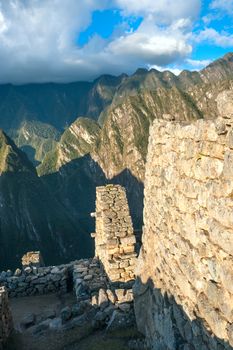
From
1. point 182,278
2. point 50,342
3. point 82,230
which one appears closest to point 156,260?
point 182,278

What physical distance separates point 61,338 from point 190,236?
6.92 meters

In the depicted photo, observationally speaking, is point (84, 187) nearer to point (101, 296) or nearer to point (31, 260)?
point (31, 260)

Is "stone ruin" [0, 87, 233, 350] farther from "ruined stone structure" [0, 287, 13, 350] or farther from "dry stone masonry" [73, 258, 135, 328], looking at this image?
"ruined stone structure" [0, 287, 13, 350]

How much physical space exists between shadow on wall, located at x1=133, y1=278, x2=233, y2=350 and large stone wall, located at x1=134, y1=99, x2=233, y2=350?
15 mm

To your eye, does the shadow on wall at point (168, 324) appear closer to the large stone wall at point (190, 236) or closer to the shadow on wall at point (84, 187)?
the large stone wall at point (190, 236)

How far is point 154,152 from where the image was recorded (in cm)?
949

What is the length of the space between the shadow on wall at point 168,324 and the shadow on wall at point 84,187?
91.6 m

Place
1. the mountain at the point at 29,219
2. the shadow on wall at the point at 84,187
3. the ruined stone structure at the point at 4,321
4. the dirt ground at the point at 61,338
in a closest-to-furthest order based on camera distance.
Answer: the dirt ground at the point at 61,338 < the ruined stone structure at the point at 4,321 < the mountain at the point at 29,219 < the shadow on wall at the point at 84,187

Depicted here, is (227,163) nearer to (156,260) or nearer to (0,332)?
(156,260)

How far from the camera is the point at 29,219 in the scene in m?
110

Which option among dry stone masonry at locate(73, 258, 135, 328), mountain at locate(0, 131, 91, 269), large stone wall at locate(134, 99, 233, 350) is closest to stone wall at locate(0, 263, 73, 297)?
dry stone masonry at locate(73, 258, 135, 328)

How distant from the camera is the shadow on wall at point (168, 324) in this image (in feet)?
20.3

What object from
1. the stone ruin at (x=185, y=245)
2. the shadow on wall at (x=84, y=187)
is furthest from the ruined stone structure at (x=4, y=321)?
the shadow on wall at (x=84, y=187)

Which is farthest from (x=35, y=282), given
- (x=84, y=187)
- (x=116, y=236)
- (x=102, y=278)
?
(x=84, y=187)
